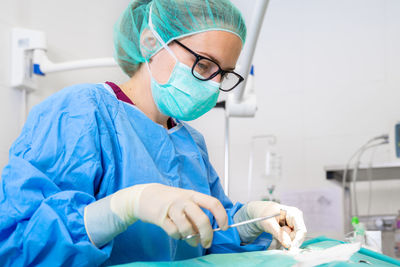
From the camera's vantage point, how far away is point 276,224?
117 cm

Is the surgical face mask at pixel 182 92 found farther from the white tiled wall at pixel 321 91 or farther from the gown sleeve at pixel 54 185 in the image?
the white tiled wall at pixel 321 91

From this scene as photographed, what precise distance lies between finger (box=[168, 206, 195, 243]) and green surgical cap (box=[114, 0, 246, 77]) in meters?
0.58

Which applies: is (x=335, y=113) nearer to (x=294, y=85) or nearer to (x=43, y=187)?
(x=294, y=85)

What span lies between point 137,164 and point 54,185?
223mm

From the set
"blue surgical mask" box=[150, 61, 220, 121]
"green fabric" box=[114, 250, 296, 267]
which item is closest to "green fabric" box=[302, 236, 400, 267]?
"green fabric" box=[114, 250, 296, 267]

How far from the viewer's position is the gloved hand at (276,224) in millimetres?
1109

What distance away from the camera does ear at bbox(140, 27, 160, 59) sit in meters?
1.26

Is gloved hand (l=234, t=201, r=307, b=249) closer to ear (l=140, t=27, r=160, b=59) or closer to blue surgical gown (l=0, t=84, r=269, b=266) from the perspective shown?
blue surgical gown (l=0, t=84, r=269, b=266)

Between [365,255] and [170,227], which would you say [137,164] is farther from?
[365,255]

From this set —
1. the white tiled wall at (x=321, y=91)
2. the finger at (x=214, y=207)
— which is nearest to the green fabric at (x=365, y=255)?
the finger at (x=214, y=207)

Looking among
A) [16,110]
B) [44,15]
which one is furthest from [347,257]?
[44,15]

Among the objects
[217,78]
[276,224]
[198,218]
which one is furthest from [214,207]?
[217,78]

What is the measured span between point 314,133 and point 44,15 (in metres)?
2.12

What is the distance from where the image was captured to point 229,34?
4.04 ft
